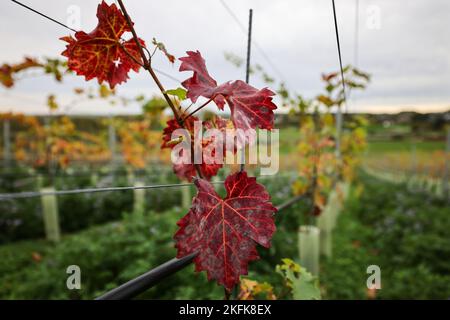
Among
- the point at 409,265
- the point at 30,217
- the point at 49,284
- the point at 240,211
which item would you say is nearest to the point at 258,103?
the point at 240,211

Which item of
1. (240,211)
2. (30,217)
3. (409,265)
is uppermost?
(240,211)

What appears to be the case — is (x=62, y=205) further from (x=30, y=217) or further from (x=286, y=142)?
(x=286, y=142)

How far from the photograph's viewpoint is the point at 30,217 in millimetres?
5543

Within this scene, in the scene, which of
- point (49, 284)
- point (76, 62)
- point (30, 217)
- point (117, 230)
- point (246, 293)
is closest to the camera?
Answer: point (76, 62)

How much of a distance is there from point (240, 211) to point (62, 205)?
5789 mm

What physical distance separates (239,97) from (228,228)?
0.33 metres

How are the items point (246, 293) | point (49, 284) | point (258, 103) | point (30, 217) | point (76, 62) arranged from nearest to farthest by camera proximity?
point (258, 103)
point (76, 62)
point (246, 293)
point (49, 284)
point (30, 217)

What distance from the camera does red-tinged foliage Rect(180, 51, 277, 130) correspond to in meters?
0.79

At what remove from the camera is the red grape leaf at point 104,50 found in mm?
923

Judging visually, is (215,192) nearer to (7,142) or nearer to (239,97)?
(239,97)

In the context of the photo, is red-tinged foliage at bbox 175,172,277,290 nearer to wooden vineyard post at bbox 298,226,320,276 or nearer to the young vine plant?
the young vine plant

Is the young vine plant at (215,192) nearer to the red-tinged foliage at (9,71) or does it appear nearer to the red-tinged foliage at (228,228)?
the red-tinged foliage at (228,228)

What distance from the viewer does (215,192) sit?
88 cm
